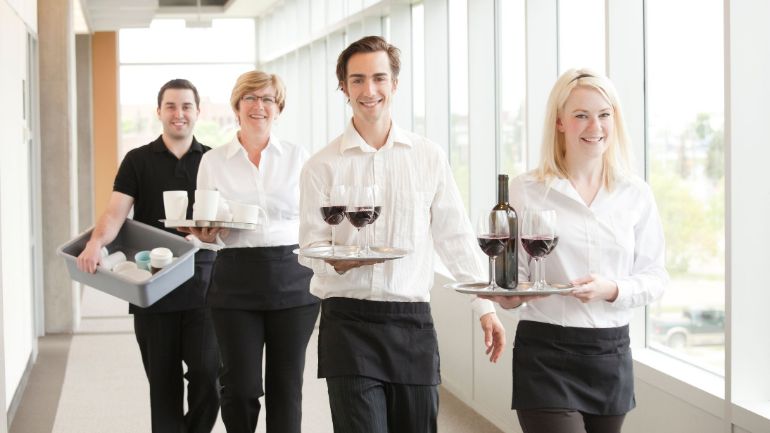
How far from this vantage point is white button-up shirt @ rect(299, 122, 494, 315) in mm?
3201

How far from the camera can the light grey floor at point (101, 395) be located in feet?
19.9

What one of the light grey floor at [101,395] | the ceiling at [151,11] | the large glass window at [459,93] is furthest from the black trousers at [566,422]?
the ceiling at [151,11]

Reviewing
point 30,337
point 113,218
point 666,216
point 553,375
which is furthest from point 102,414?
point 553,375

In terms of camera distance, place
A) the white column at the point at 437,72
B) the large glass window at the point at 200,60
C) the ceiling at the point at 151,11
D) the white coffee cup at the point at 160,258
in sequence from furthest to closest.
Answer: the large glass window at the point at 200,60, the ceiling at the point at 151,11, the white column at the point at 437,72, the white coffee cup at the point at 160,258

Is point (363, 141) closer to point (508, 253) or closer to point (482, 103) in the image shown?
point (508, 253)

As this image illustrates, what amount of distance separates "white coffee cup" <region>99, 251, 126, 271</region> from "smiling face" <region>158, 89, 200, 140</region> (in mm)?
590

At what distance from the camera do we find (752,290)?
3.53 meters

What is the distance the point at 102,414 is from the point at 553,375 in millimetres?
4252

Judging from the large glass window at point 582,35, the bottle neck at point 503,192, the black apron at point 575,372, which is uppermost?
the large glass window at point 582,35

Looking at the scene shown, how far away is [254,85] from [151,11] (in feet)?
30.4

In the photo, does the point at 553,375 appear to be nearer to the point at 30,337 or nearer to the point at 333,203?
the point at 333,203

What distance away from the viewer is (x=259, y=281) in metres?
4.22

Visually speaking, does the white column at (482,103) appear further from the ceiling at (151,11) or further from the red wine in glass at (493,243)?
the ceiling at (151,11)

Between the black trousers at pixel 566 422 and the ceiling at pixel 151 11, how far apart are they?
970cm
